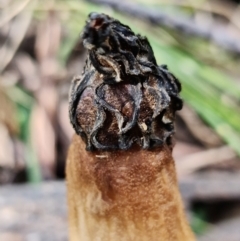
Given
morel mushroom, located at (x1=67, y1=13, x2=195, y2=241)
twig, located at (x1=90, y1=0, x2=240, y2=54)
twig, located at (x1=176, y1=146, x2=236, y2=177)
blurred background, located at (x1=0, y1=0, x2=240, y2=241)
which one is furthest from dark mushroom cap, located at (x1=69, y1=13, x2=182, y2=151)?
twig, located at (x1=90, y1=0, x2=240, y2=54)

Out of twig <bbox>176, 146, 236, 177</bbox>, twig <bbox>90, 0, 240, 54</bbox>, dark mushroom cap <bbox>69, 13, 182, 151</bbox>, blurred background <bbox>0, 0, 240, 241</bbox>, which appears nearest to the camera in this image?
dark mushroom cap <bbox>69, 13, 182, 151</bbox>

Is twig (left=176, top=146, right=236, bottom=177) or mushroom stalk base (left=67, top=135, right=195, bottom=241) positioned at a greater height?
mushroom stalk base (left=67, top=135, right=195, bottom=241)

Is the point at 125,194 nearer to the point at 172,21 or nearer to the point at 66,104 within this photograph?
the point at 66,104

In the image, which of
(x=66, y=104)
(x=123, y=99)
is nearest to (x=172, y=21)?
(x=66, y=104)

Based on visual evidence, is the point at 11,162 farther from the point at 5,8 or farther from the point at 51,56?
the point at 5,8

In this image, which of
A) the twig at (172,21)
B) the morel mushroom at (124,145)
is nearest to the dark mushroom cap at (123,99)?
the morel mushroom at (124,145)

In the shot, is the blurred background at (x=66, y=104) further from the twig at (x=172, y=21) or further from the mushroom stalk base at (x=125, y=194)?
the mushroom stalk base at (x=125, y=194)

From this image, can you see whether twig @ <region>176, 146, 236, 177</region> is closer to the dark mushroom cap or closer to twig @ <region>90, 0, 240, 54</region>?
twig @ <region>90, 0, 240, 54</region>
